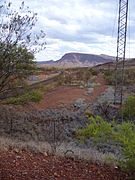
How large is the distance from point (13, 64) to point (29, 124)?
7.61 meters

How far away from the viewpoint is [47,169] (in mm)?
6422

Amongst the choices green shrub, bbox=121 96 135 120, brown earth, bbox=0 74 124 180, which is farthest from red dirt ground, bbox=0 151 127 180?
green shrub, bbox=121 96 135 120

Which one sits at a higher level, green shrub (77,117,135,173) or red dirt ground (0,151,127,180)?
green shrub (77,117,135,173)

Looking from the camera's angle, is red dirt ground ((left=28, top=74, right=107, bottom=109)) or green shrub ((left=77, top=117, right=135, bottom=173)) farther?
red dirt ground ((left=28, top=74, right=107, bottom=109))

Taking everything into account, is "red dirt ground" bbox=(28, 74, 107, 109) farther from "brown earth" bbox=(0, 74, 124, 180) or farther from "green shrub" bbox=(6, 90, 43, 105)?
"brown earth" bbox=(0, 74, 124, 180)

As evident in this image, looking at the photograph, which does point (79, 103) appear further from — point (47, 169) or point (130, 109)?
point (47, 169)

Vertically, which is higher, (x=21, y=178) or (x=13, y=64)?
(x=13, y=64)

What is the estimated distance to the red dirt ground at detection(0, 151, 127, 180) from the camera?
6.00 meters

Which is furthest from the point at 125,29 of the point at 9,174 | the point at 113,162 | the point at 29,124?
the point at 9,174

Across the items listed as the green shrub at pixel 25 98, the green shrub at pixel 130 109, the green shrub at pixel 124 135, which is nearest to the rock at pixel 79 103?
the green shrub at pixel 130 109

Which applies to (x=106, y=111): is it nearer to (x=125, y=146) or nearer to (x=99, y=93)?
(x=99, y=93)

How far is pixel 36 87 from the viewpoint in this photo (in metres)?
18.4

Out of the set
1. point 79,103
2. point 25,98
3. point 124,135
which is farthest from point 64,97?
point 124,135

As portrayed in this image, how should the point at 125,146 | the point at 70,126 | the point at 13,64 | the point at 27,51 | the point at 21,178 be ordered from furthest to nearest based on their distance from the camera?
the point at 70,126 → the point at 27,51 → the point at 13,64 → the point at 125,146 → the point at 21,178
